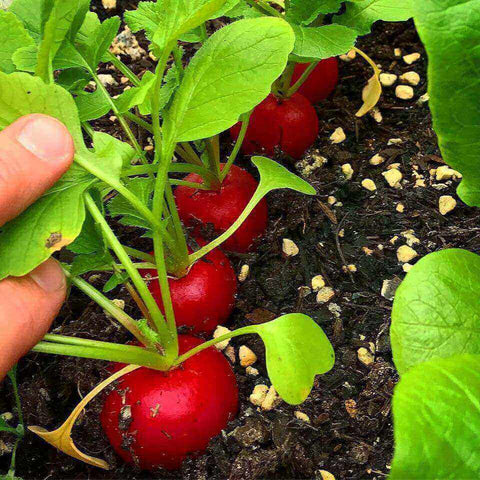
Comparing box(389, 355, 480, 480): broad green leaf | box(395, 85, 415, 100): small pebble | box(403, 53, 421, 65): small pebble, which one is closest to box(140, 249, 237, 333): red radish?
box(389, 355, 480, 480): broad green leaf

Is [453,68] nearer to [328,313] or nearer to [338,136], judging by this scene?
[328,313]

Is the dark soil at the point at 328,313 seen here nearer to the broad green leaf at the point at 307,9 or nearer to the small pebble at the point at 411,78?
the small pebble at the point at 411,78

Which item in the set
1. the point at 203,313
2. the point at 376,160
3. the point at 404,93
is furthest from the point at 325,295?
the point at 404,93

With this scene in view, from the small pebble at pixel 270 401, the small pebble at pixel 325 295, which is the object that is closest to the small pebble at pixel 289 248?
the small pebble at pixel 325 295

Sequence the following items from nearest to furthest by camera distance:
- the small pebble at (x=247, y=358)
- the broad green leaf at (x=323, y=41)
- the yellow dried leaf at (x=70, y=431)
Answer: the yellow dried leaf at (x=70, y=431)
the broad green leaf at (x=323, y=41)
the small pebble at (x=247, y=358)

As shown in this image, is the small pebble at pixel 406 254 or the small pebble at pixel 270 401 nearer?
the small pebble at pixel 270 401

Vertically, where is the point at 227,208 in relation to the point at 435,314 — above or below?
below
